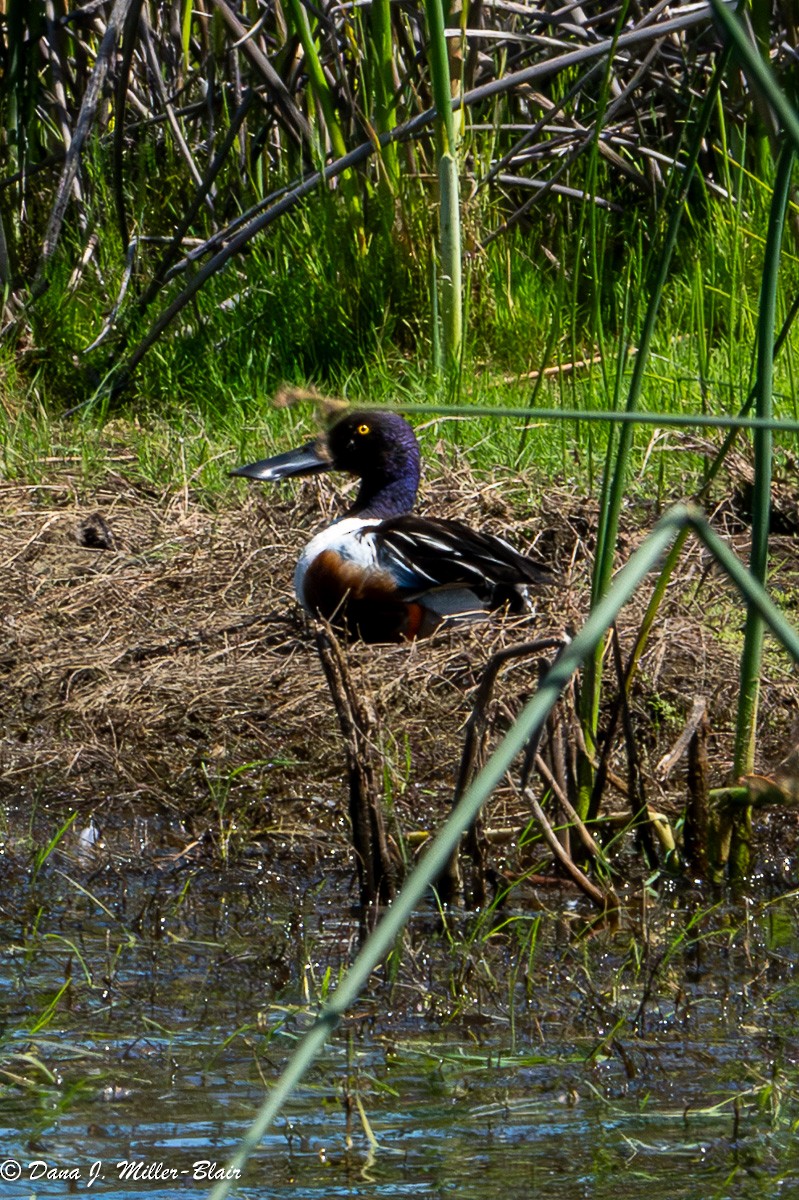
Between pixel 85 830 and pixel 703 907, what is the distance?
4.49ft

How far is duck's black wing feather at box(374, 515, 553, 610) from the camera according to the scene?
4.27 m

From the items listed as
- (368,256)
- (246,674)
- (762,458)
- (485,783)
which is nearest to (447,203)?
(368,256)

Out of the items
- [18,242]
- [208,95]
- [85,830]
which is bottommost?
[85,830]

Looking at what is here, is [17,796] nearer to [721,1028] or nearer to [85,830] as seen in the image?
[85,830]

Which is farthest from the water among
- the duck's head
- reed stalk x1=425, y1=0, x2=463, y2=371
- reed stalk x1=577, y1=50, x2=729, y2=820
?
reed stalk x1=425, y1=0, x2=463, y2=371

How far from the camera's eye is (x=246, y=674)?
13.5 feet

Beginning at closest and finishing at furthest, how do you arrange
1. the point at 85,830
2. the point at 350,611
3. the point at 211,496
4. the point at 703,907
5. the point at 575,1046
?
the point at 575,1046 < the point at 703,907 < the point at 85,830 < the point at 350,611 < the point at 211,496

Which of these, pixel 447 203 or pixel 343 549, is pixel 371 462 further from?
pixel 447 203

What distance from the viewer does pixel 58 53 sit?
734 cm

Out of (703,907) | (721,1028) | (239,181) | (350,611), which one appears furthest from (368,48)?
(721,1028)

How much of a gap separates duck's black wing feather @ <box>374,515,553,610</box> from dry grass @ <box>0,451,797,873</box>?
0.11 metres

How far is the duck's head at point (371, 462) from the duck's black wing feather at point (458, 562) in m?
0.36

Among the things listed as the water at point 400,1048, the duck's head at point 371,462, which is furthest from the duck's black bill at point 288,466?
the water at point 400,1048

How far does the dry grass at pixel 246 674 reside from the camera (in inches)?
145
